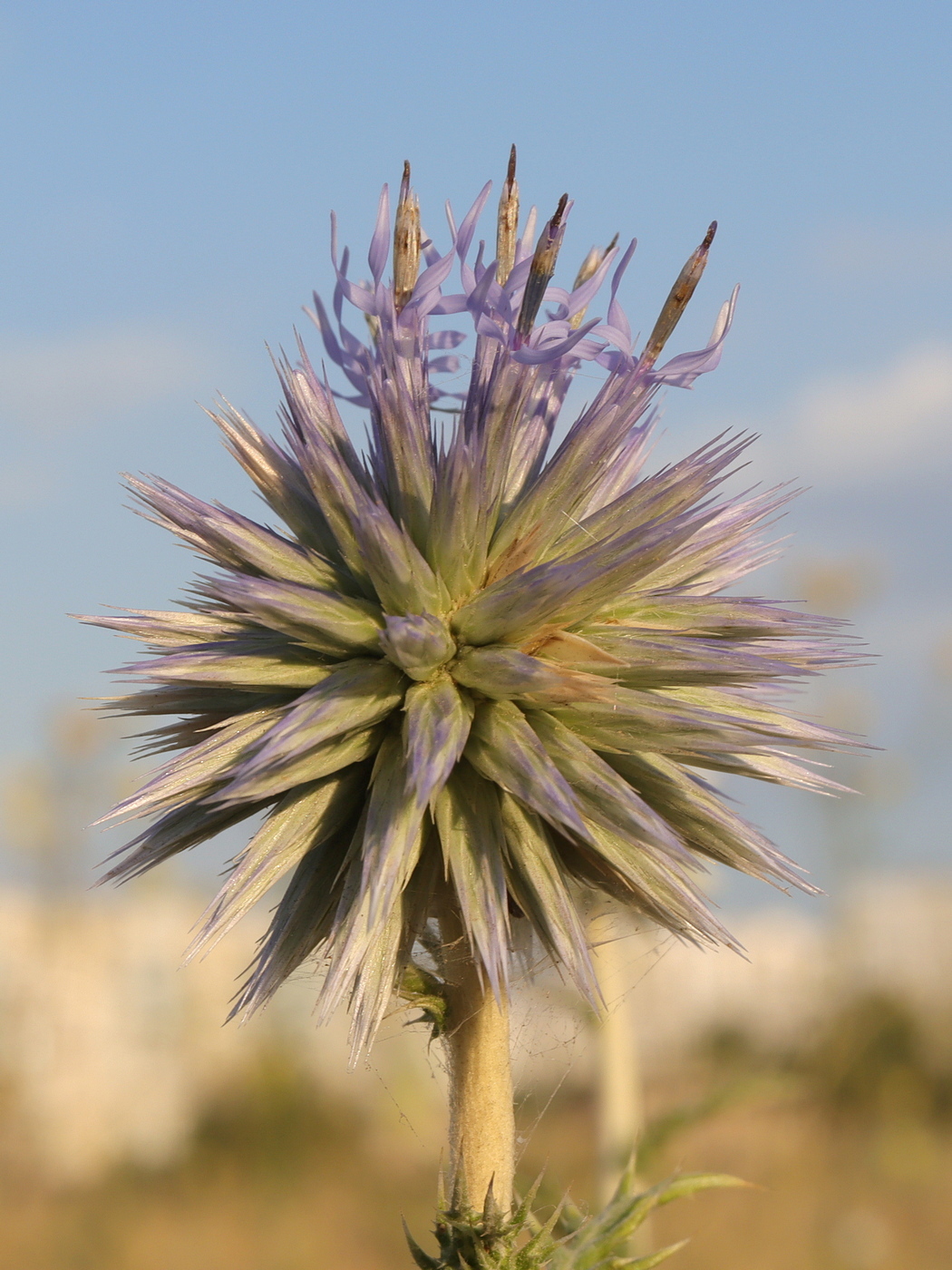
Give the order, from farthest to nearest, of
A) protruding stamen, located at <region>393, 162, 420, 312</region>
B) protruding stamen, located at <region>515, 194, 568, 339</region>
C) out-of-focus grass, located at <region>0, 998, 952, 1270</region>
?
out-of-focus grass, located at <region>0, 998, 952, 1270</region>
protruding stamen, located at <region>393, 162, 420, 312</region>
protruding stamen, located at <region>515, 194, 568, 339</region>

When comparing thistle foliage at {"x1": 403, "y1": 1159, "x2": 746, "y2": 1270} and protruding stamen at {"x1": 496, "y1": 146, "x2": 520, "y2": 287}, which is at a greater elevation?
protruding stamen at {"x1": 496, "y1": 146, "x2": 520, "y2": 287}

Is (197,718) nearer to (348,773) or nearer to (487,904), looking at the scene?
(348,773)

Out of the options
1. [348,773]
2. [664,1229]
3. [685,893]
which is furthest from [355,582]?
[664,1229]

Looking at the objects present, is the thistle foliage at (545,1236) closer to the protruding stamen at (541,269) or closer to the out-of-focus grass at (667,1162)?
the protruding stamen at (541,269)

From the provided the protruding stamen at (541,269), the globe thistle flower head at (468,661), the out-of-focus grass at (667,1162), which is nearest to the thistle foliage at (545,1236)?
the globe thistle flower head at (468,661)

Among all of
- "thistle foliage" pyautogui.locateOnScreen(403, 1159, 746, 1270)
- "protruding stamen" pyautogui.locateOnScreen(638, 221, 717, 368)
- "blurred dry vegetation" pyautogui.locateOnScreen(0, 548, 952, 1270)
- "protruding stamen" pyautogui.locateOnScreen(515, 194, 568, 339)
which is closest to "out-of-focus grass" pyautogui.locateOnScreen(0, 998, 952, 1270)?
"blurred dry vegetation" pyautogui.locateOnScreen(0, 548, 952, 1270)

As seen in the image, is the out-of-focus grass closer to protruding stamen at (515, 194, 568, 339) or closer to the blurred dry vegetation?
the blurred dry vegetation

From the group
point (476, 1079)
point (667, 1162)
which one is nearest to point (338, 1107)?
point (667, 1162)
